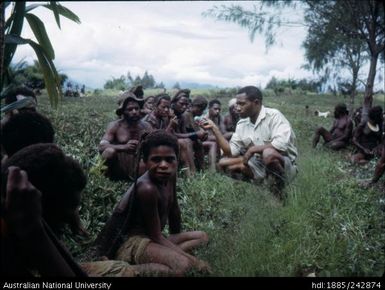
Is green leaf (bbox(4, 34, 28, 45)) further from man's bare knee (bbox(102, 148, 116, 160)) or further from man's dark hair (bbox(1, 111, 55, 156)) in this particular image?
man's bare knee (bbox(102, 148, 116, 160))

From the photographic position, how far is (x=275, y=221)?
3967mm

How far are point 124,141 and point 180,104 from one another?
1800 mm

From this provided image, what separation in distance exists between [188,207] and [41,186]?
2.88 metres

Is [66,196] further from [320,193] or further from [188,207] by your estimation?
[320,193]

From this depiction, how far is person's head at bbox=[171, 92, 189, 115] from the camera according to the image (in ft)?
23.9

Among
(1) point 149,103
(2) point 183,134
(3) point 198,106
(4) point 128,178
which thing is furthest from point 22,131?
(1) point 149,103

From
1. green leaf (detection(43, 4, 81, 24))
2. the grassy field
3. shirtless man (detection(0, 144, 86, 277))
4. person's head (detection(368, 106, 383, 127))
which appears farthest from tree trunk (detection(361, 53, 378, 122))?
shirtless man (detection(0, 144, 86, 277))

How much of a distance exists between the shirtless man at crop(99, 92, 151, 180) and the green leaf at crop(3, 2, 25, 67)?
2.30m

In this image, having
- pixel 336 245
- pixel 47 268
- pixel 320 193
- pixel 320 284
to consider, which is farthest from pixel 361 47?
pixel 47 268

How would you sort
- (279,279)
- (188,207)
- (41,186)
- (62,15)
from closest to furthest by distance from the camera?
1. (41,186)
2. (279,279)
3. (62,15)
4. (188,207)

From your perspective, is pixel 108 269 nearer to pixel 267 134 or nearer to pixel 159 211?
pixel 159 211

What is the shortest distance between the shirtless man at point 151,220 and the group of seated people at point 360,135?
5.33 metres

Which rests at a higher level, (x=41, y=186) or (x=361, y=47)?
(x=361, y=47)

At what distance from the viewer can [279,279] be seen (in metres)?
2.65
